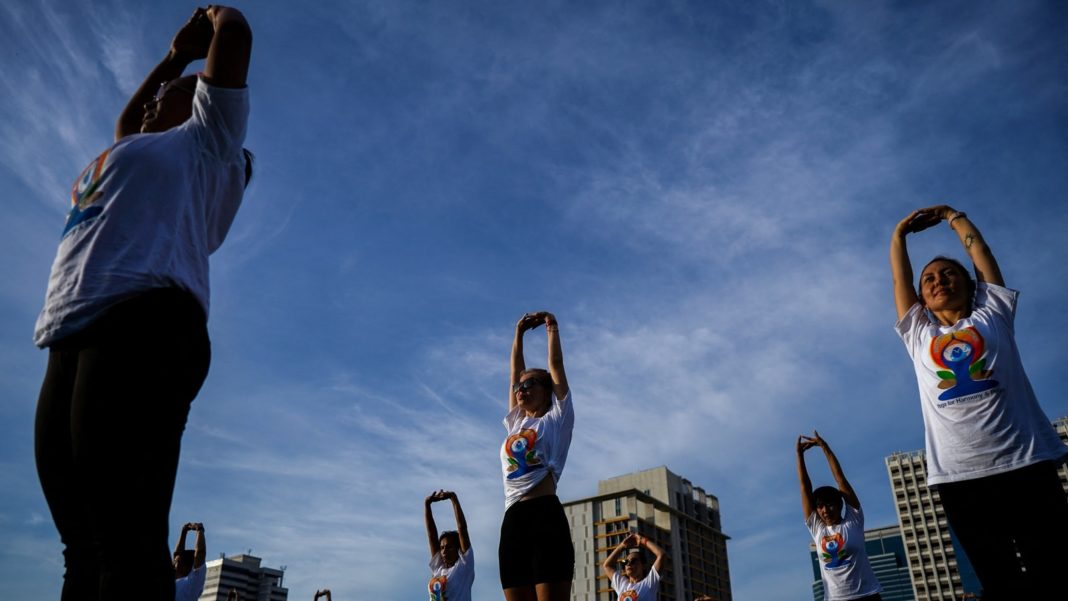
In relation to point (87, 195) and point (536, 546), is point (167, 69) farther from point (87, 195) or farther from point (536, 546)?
point (536, 546)

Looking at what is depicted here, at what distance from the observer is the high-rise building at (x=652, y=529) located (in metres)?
118

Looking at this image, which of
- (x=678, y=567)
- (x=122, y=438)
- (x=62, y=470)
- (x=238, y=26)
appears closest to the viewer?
(x=122, y=438)

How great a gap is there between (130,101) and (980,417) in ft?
15.6

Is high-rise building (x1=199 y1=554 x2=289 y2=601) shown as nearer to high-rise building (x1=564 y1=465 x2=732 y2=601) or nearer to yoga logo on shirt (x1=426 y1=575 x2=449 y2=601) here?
high-rise building (x1=564 y1=465 x2=732 y2=601)

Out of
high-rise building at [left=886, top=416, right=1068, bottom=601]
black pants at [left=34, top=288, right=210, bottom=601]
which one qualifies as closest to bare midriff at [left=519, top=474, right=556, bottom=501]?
black pants at [left=34, top=288, right=210, bottom=601]

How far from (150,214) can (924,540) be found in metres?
171

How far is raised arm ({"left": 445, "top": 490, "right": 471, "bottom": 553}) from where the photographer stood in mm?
9461

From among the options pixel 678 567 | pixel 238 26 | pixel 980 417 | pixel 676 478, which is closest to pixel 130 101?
pixel 238 26

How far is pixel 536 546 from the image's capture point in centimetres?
525

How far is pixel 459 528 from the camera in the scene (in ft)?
31.0

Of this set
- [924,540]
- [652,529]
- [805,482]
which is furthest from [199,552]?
[924,540]

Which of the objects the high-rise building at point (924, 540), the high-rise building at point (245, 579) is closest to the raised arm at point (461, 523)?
the high-rise building at point (245, 579)

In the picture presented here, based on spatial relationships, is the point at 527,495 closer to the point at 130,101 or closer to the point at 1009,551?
the point at 1009,551

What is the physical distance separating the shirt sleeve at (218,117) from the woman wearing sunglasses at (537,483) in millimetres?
3704
